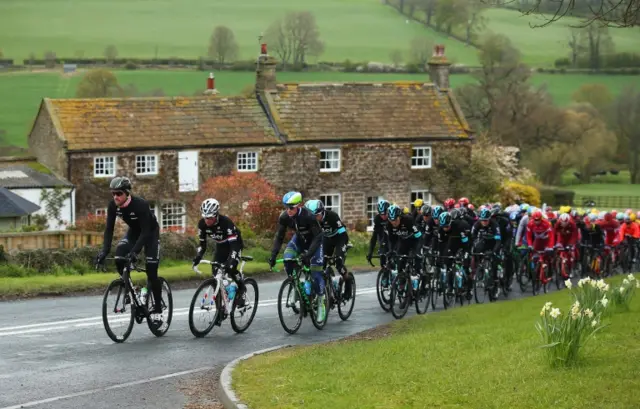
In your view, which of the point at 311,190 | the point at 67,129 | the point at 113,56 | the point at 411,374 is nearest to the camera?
the point at 411,374

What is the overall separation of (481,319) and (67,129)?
38284mm

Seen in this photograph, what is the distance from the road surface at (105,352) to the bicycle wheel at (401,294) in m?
0.18

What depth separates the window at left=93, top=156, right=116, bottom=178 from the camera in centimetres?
5578

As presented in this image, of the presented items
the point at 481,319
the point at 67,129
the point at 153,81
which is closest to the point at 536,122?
the point at 153,81

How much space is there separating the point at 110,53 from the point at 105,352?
99.8m

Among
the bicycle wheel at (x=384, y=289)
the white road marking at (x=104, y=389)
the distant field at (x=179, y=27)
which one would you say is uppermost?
the distant field at (x=179, y=27)

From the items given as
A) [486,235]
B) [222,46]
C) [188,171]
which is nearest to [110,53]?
[222,46]

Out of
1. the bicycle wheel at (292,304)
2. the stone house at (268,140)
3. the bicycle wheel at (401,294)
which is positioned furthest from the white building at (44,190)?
the bicycle wheel at (292,304)

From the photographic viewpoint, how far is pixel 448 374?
13.7m

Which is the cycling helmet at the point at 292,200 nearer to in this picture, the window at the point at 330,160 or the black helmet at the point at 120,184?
the black helmet at the point at 120,184

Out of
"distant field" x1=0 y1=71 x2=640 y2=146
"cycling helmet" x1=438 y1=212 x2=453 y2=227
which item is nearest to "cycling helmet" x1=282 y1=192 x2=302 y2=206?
"cycling helmet" x1=438 y1=212 x2=453 y2=227

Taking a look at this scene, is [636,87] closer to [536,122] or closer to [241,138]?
[536,122]

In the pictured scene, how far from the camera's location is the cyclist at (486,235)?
2597cm

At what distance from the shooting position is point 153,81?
4186 inches
